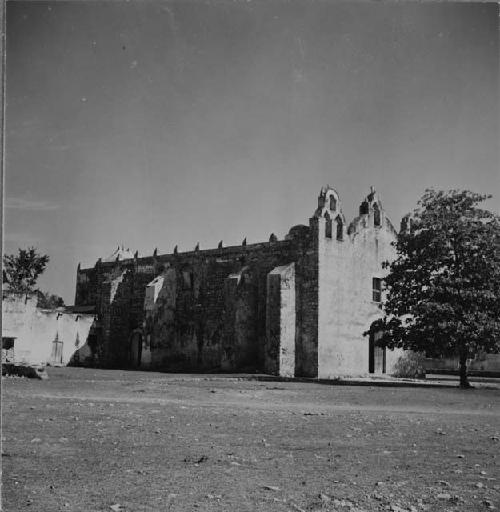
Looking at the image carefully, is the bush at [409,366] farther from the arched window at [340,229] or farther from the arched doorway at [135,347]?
the arched doorway at [135,347]

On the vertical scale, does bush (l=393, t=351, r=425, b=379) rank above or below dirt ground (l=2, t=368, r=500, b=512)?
below

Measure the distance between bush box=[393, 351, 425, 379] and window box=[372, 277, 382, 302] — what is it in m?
4.51

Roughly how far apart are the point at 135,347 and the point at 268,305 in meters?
14.7

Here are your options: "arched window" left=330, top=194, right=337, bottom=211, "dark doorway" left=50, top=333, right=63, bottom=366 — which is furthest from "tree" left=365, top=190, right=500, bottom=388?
"dark doorway" left=50, top=333, right=63, bottom=366

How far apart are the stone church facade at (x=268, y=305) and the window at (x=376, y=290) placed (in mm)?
70

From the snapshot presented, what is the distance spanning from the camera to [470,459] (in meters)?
9.92

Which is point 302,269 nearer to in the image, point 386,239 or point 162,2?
point 386,239

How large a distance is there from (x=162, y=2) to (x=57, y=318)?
1377 inches

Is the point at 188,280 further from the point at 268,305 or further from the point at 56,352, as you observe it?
the point at 56,352

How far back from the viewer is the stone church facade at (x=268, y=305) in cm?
3428

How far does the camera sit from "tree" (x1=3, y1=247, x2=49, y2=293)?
2053 inches

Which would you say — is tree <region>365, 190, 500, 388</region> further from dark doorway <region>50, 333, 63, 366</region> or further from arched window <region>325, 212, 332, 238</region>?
dark doorway <region>50, 333, 63, 366</region>

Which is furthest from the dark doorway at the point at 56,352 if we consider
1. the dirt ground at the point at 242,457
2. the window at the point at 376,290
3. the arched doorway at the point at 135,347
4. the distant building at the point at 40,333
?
the dirt ground at the point at 242,457

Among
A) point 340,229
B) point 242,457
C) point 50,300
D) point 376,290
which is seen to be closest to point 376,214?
point 340,229
